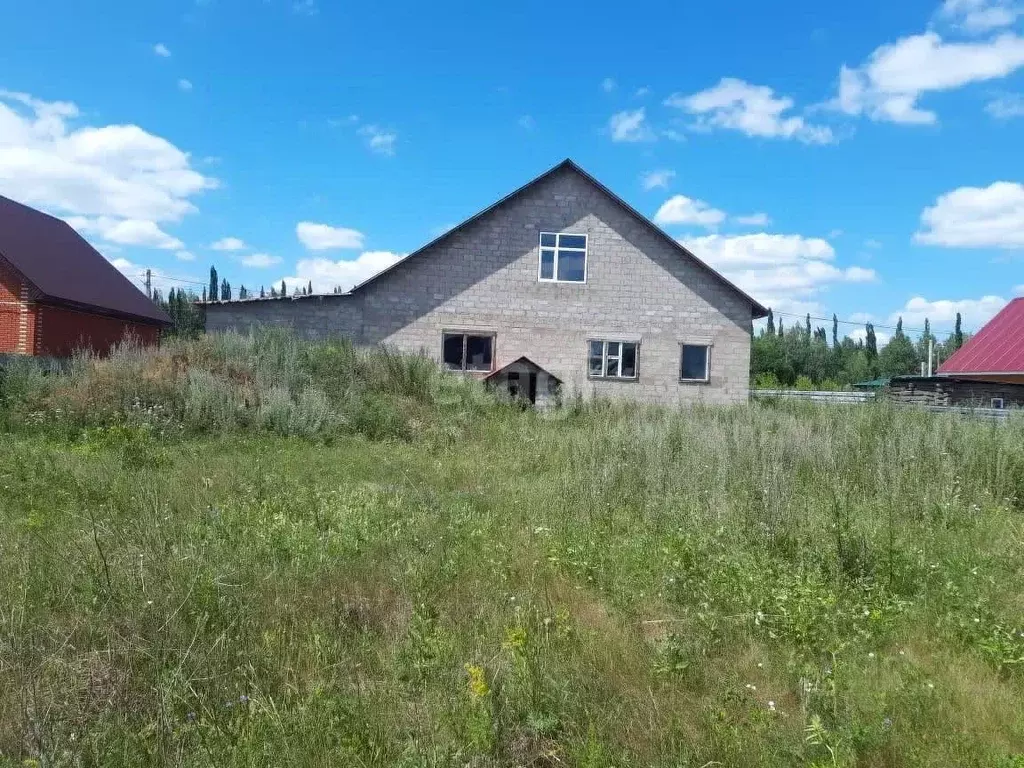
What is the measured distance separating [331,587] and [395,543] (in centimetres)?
91

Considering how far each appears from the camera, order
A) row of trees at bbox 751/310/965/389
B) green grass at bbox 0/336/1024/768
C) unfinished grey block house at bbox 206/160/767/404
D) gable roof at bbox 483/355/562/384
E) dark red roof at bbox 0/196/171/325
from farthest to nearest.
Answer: row of trees at bbox 751/310/965/389
dark red roof at bbox 0/196/171/325
unfinished grey block house at bbox 206/160/767/404
gable roof at bbox 483/355/562/384
green grass at bbox 0/336/1024/768

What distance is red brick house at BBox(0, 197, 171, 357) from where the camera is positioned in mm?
21297

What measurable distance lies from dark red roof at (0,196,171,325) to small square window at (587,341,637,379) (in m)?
17.5

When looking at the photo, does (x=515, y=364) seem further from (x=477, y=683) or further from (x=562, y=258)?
(x=477, y=683)

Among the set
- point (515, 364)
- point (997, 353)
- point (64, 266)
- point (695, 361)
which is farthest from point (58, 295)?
point (997, 353)

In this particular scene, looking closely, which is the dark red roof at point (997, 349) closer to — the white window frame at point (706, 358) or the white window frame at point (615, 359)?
the white window frame at point (706, 358)

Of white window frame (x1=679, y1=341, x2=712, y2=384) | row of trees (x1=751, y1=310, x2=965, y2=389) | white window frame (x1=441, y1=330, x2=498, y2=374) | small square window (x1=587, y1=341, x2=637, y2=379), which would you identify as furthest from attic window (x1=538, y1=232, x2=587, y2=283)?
row of trees (x1=751, y1=310, x2=965, y2=389)

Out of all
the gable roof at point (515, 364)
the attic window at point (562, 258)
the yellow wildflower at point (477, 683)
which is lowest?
the yellow wildflower at point (477, 683)

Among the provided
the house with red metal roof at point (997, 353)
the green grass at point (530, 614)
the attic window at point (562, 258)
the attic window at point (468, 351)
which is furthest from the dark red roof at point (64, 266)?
the house with red metal roof at point (997, 353)

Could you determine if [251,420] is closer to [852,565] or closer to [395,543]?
[395,543]

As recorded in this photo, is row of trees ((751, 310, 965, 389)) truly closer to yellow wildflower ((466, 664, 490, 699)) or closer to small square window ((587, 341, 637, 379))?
small square window ((587, 341, 637, 379))

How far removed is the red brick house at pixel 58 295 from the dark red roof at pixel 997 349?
1299 inches

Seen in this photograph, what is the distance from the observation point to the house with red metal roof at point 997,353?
1048 inches

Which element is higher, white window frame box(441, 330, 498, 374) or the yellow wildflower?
white window frame box(441, 330, 498, 374)
